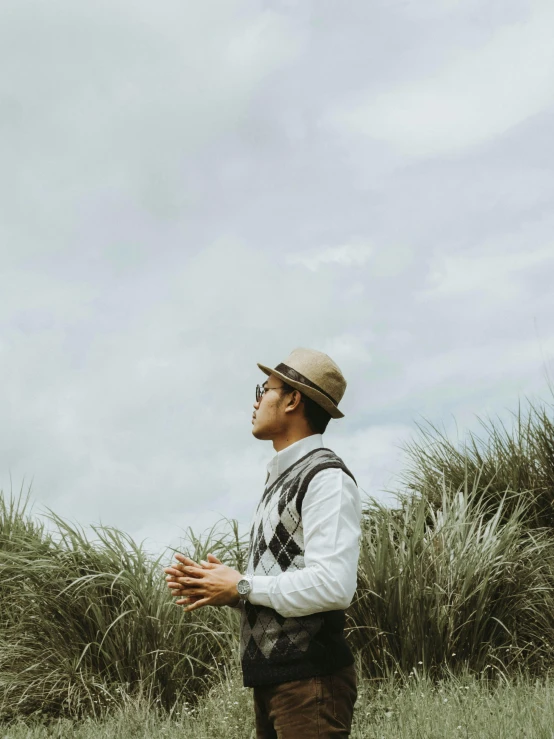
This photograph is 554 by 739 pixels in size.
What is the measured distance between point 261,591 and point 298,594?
0.14 m

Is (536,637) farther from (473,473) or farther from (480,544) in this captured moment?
(473,473)

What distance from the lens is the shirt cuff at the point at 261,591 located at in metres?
2.84

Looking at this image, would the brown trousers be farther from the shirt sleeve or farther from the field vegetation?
the field vegetation

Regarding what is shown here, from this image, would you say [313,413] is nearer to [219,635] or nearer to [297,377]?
[297,377]

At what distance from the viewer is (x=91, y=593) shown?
7.10 m

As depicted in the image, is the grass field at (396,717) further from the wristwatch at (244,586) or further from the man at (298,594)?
the wristwatch at (244,586)

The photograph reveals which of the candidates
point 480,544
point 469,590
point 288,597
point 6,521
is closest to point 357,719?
point 469,590

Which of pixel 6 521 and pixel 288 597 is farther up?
pixel 6 521

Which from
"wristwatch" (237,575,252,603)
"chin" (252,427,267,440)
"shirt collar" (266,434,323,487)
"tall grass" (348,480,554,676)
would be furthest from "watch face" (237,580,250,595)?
"tall grass" (348,480,554,676)

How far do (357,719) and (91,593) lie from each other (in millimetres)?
2654

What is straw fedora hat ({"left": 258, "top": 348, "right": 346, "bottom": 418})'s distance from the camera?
10.8 ft

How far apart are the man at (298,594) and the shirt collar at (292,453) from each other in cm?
6

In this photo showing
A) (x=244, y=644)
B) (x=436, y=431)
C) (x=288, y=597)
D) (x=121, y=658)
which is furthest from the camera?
(x=436, y=431)

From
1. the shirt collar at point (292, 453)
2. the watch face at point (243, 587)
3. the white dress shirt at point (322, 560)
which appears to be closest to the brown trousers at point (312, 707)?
the white dress shirt at point (322, 560)
